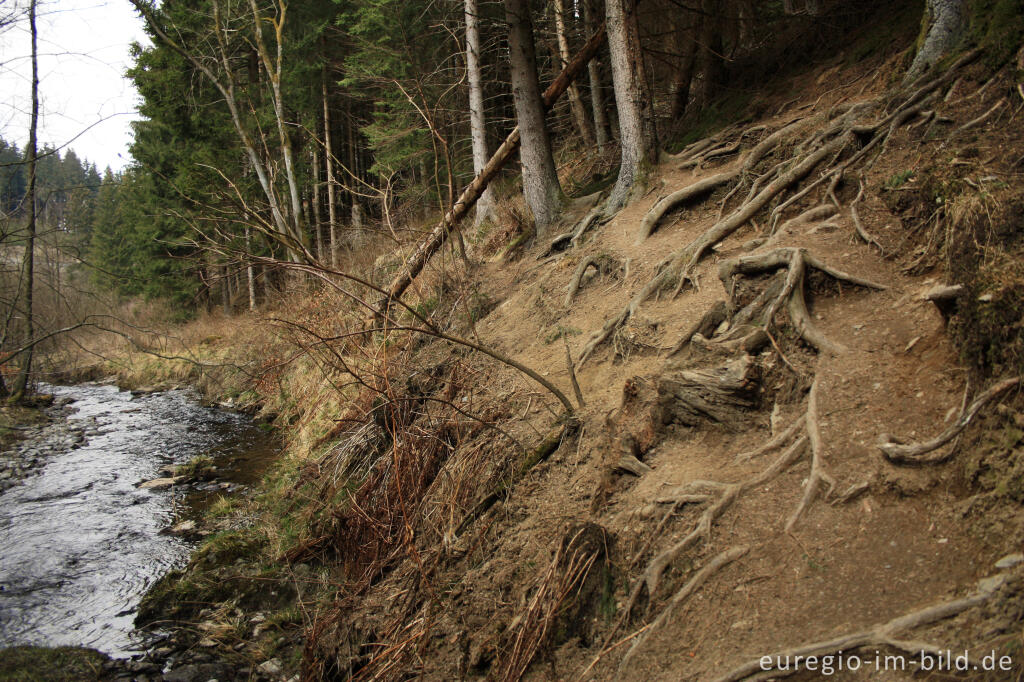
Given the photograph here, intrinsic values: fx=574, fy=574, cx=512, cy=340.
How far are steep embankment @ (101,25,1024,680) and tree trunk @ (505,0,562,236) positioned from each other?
2.60 meters

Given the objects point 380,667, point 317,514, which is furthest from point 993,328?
point 317,514

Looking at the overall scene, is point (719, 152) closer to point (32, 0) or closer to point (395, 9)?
point (32, 0)

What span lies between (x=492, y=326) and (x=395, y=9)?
30.4ft

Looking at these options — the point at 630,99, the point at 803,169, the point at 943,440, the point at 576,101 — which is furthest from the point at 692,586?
the point at 576,101

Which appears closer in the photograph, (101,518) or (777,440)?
(777,440)

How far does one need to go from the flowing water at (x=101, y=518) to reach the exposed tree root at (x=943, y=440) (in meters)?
5.96

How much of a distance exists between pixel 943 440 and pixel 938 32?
470 cm

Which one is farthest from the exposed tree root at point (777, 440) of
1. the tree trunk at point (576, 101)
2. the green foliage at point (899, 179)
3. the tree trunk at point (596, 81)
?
the tree trunk at point (576, 101)

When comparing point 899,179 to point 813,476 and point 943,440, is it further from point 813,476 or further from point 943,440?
point 813,476

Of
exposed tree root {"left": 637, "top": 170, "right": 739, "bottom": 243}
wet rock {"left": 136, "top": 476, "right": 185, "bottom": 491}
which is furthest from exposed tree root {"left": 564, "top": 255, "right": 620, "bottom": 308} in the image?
wet rock {"left": 136, "top": 476, "right": 185, "bottom": 491}

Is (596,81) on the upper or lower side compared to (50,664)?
upper

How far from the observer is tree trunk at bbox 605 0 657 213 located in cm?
778

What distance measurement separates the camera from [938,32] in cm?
545

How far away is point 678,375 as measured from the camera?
4262mm
